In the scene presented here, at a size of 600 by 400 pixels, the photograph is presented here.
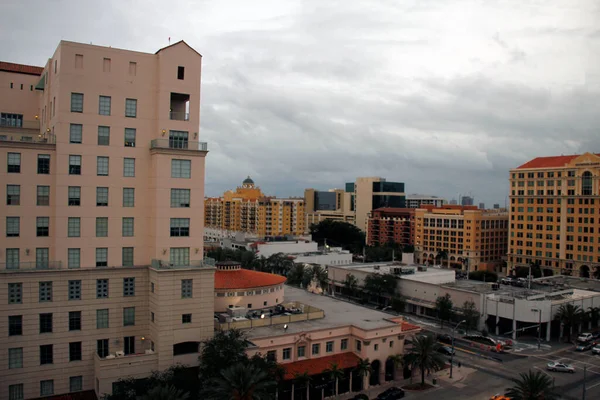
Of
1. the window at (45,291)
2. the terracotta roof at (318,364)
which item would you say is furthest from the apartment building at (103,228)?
the terracotta roof at (318,364)

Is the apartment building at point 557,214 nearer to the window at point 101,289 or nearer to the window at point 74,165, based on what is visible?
the window at point 101,289

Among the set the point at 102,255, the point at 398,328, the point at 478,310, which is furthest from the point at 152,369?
the point at 478,310

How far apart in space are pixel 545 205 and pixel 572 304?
6430cm

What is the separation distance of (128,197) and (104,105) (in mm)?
9085

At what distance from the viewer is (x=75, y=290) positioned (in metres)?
47.0

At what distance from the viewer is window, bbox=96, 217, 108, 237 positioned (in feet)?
159

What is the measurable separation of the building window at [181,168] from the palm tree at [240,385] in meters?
19.2

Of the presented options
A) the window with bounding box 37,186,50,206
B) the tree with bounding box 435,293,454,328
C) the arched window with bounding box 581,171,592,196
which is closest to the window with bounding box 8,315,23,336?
the window with bounding box 37,186,50,206

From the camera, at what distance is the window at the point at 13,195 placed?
45531mm

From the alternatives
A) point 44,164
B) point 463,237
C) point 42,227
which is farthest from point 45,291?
point 463,237

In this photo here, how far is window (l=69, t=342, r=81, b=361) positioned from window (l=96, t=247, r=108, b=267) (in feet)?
24.6

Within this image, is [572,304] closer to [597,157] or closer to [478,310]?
[478,310]

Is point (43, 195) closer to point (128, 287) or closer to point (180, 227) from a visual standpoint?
point (128, 287)

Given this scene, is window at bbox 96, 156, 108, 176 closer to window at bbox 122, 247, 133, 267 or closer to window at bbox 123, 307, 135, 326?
window at bbox 122, 247, 133, 267
